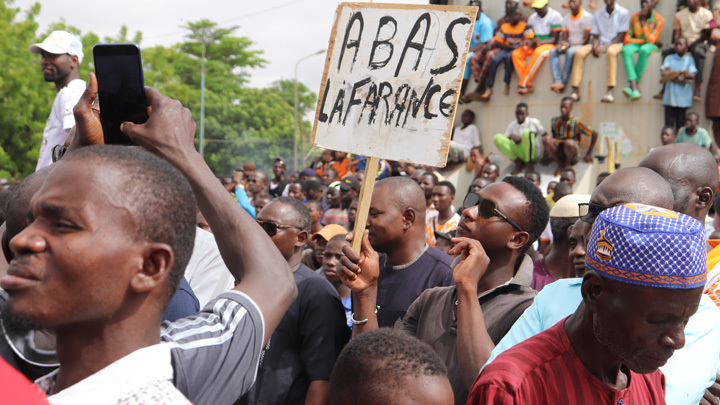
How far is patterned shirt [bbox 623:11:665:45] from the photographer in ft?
49.9

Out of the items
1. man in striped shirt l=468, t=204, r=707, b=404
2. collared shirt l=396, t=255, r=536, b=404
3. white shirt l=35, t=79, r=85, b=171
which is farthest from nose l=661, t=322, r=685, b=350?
white shirt l=35, t=79, r=85, b=171

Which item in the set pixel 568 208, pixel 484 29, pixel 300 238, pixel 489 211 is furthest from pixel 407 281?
pixel 484 29

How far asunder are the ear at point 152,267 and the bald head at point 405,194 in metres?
3.05

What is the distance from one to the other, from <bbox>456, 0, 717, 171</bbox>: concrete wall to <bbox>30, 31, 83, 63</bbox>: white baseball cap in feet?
39.4

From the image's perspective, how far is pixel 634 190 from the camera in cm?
312

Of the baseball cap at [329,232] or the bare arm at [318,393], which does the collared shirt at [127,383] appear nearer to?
the bare arm at [318,393]

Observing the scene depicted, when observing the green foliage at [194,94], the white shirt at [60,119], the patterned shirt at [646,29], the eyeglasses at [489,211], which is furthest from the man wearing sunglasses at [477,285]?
the green foliage at [194,94]

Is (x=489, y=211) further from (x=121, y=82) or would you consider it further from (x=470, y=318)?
(x=121, y=82)

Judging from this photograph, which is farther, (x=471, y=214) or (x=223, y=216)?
(x=471, y=214)

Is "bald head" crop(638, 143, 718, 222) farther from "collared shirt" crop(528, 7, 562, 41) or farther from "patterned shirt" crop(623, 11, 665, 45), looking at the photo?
"collared shirt" crop(528, 7, 562, 41)

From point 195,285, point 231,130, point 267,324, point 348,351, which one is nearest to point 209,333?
point 267,324

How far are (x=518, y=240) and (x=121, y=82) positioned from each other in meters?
2.18

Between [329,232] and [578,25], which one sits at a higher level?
[578,25]

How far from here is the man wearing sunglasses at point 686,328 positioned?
2.44 meters
